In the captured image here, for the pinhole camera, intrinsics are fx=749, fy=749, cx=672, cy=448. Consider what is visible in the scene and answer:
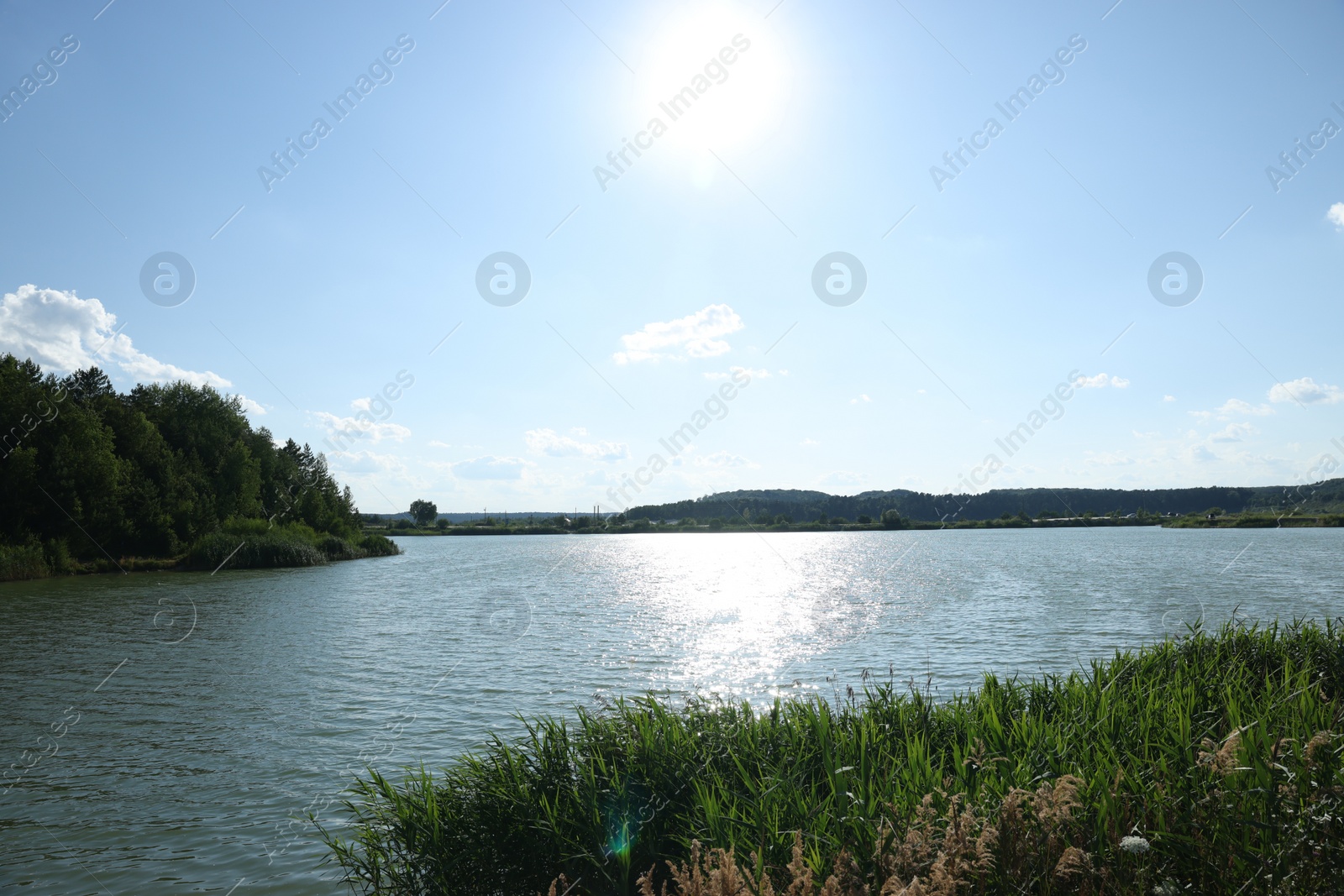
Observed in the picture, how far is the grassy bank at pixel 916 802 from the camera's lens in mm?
4105

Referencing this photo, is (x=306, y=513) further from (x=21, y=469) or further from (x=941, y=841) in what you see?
(x=941, y=841)

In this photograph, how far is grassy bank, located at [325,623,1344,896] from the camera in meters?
4.11

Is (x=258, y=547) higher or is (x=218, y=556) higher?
(x=258, y=547)

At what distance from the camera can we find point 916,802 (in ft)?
17.9

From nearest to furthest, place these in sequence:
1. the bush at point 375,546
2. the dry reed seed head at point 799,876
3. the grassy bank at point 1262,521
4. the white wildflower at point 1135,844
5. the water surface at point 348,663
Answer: the dry reed seed head at point 799,876, the white wildflower at point 1135,844, the water surface at point 348,663, the bush at point 375,546, the grassy bank at point 1262,521

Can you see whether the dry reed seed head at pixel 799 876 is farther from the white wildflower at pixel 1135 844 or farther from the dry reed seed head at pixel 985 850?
the white wildflower at pixel 1135 844

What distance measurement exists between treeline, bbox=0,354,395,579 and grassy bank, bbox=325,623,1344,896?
56.5 m

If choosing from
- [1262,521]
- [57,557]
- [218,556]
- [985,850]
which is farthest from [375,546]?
[1262,521]

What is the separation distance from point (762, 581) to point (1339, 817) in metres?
53.6

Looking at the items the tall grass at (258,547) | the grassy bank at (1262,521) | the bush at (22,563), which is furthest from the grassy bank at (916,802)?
the grassy bank at (1262,521)

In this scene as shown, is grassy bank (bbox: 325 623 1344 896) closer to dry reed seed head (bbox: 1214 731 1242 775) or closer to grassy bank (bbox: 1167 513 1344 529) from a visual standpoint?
dry reed seed head (bbox: 1214 731 1242 775)

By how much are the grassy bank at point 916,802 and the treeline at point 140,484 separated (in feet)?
185

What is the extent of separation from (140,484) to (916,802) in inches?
2855

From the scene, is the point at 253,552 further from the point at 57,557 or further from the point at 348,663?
the point at 348,663
